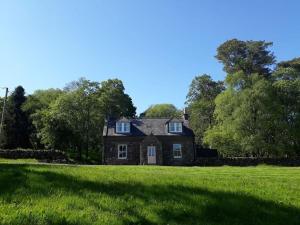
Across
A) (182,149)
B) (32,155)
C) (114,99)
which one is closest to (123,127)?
(182,149)

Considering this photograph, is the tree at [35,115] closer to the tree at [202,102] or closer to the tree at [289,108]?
the tree at [202,102]

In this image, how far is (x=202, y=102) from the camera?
77438mm

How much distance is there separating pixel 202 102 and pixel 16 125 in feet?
108

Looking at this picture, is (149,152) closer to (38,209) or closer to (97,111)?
(97,111)

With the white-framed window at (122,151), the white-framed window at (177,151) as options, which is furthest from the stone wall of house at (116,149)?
the white-framed window at (177,151)

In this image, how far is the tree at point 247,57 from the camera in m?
66.9

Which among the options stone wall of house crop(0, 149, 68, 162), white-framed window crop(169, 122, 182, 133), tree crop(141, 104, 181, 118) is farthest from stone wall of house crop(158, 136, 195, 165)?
tree crop(141, 104, 181, 118)

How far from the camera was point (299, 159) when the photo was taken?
156ft

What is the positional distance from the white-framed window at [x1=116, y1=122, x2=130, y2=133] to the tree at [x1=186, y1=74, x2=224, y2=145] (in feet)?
86.1

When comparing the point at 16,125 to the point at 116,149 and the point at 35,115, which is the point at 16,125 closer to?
the point at 35,115

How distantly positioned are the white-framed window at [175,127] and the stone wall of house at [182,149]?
1042 millimetres

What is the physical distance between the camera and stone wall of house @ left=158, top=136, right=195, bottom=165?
2013 inches

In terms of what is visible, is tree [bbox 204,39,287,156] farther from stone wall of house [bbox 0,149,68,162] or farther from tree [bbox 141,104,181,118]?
tree [bbox 141,104,181,118]

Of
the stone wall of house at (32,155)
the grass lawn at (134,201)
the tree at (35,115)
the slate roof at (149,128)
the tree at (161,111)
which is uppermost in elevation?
the tree at (161,111)
